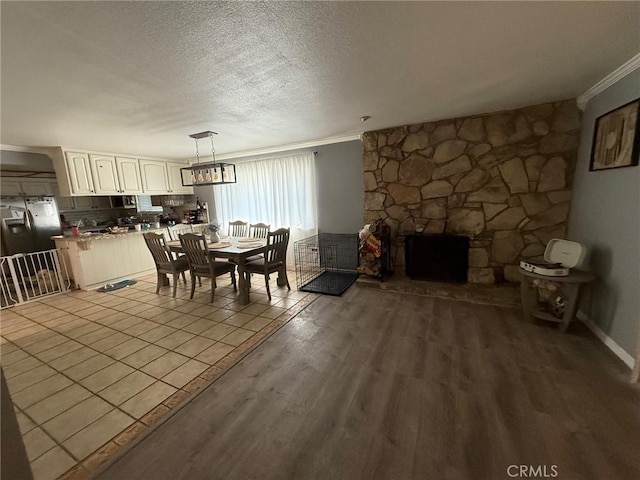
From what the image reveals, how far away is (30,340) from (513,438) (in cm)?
432

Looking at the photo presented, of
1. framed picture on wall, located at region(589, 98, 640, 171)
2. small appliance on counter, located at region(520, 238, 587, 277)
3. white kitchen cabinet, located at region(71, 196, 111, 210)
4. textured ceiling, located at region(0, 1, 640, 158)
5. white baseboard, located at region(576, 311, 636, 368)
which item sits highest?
textured ceiling, located at region(0, 1, 640, 158)

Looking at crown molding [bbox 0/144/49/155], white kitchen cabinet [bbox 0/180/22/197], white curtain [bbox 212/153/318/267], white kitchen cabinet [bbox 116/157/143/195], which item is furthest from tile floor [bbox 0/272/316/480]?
white kitchen cabinet [bbox 0/180/22/197]

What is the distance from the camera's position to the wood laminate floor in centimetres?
130

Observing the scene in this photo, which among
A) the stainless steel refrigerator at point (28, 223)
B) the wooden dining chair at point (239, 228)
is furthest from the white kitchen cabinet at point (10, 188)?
the wooden dining chair at point (239, 228)

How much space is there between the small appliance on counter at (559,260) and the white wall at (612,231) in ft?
0.40

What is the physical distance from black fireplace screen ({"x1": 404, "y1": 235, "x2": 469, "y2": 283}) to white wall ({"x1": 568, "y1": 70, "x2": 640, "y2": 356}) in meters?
1.16

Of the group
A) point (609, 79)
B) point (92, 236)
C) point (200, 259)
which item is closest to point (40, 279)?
point (92, 236)

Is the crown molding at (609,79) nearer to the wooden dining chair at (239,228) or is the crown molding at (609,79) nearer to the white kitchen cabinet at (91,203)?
the wooden dining chair at (239,228)

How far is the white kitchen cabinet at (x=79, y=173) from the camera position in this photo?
4.02m

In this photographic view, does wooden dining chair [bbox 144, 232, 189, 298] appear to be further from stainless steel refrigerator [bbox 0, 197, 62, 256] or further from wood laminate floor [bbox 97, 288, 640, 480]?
stainless steel refrigerator [bbox 0, 197, 62, 256]

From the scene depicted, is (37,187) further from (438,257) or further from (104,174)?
(438,257)

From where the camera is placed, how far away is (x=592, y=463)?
126 centimetres

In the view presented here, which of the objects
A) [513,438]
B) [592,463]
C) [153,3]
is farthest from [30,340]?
[592,463]

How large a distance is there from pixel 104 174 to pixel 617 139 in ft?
21.9
